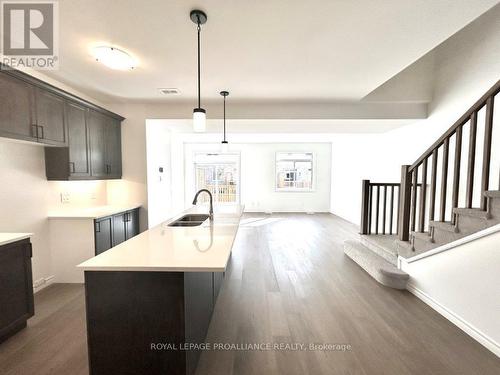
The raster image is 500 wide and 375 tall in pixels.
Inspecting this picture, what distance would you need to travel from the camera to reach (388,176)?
4875 mm

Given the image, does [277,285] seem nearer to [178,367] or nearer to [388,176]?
[178,367]

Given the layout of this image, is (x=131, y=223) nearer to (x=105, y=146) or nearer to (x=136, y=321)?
(x=105, y=146)

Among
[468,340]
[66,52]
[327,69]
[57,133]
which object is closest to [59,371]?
[57,133]

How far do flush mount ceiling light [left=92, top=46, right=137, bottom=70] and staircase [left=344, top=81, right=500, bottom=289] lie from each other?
346 centimetres

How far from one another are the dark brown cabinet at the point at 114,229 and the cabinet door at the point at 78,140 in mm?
745

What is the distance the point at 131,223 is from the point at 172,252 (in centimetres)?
272

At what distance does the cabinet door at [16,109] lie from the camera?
2.01 m

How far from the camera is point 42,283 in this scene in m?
2.79

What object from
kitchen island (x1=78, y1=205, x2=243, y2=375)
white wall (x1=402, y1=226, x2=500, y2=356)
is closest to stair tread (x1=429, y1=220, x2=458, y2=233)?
white wall (x1=402, y1=226, x2=500, y2=356)

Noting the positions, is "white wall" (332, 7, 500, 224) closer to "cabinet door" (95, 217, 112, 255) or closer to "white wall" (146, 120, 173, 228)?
"white wall" (146, 120, 173, 228)

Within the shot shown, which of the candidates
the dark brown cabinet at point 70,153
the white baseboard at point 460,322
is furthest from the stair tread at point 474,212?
the dark brown cabinet at point 70,153

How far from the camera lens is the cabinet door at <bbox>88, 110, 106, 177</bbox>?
324 centimetres

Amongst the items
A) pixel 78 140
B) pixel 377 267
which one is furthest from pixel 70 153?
pixel 377 267

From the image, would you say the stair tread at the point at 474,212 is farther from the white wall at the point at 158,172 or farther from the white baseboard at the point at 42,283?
the white baseboard at the point at 42,283
